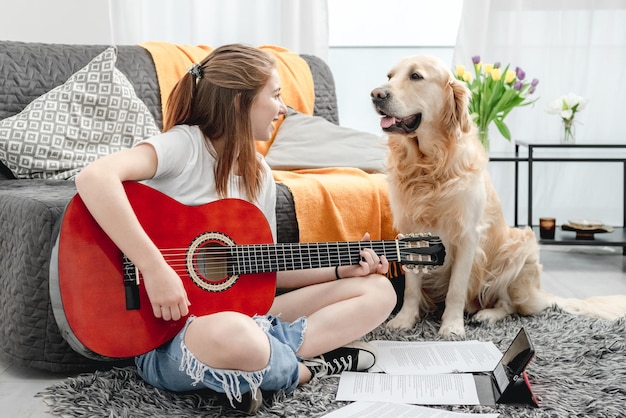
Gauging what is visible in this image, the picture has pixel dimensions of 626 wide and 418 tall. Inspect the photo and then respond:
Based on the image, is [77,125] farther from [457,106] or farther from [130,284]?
[457,106]

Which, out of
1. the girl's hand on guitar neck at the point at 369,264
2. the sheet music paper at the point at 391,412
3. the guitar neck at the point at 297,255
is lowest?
the sheet music paper at the point at 391,412

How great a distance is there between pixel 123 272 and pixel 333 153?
4.30 ft

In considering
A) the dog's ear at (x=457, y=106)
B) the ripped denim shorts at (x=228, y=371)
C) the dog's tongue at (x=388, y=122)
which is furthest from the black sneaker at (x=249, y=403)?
the dog's ear at (x=457, y=106)

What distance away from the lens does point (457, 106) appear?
6.97 ft

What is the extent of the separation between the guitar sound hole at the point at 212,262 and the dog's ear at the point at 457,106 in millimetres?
863

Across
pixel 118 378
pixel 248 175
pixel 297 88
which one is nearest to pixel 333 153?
pixel 297 88

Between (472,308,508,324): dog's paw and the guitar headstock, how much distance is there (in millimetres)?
618

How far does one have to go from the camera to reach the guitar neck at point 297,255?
1612mm

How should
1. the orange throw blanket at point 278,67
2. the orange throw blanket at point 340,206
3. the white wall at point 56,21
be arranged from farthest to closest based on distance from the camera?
the white wall at point 56,21 → the orange throw blanket at point 278,67 → the orange throw blanket at point 340,206

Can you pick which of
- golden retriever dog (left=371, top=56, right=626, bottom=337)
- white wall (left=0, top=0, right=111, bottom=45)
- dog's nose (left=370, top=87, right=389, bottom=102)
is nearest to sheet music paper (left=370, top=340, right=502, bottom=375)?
golden retriever dog (left=371, top=56, right=626, bottom=337)

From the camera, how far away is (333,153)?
2678mm

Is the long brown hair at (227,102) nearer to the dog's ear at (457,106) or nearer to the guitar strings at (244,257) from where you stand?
the guitar strings at (244,257)

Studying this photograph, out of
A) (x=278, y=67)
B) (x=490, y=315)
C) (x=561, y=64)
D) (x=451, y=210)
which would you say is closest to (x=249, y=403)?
(x=451, y=210)

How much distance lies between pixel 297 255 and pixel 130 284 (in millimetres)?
385
